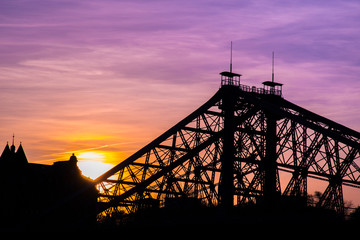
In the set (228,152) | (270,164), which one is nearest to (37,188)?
(228,152)

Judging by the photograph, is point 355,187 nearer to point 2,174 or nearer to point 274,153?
point 274,153

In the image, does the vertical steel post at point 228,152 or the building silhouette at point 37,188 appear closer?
the vertical steel post at point 228,152

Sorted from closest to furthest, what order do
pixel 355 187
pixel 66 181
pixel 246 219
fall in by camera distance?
pixel 246 219 < pixel 355 187 < pixel 66 181

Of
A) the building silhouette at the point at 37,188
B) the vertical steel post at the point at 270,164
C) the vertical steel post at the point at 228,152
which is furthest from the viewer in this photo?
the building silhouette at the point at 37,188

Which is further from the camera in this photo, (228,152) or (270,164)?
(270,164)

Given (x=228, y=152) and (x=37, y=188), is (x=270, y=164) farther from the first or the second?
(x=37, y=188)

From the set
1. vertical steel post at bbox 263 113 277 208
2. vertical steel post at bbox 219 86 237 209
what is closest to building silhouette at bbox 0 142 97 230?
vertical steel post at bbox 219 86 237 209

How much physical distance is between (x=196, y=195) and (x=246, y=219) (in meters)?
17.3

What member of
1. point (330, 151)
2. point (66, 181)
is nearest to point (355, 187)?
point (330, 151)

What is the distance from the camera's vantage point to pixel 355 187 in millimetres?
72188

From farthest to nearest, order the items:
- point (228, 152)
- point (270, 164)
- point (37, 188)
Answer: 1. point (37, 188)
2. point (270, 164)
3. point (228, 152)

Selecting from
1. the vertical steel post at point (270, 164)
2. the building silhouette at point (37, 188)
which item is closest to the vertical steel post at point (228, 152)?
the vertical steel post at point (270, 164)

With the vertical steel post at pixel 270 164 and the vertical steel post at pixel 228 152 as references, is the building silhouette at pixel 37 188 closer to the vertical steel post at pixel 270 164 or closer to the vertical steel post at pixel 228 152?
the vertical steel post at pixel 228 152

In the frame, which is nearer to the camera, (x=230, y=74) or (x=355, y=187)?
(x=355, y=187)
